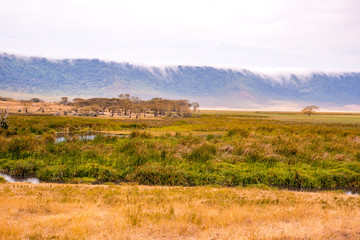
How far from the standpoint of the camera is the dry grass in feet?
26.2

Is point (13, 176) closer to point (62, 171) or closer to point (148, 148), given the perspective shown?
point (62, 171)

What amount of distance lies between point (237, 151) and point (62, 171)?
11744mm

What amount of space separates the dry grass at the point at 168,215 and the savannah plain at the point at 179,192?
0.03 meters

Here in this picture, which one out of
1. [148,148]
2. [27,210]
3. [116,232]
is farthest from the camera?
[148,148]

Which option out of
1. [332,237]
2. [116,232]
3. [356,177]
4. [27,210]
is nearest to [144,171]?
[27,210]

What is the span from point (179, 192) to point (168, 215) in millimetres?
3753

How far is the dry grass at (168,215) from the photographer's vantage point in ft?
26.2

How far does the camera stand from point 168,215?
9219 millimetres

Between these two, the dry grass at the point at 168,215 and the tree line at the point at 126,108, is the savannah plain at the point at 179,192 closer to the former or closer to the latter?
the dry grass at the point at 168,215

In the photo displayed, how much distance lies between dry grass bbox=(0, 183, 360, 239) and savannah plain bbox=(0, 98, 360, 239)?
3 centimetres

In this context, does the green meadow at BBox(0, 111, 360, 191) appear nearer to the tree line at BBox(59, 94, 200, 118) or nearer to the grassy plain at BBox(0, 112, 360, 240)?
the grassy plain at BBox(0, 112, 360, 240)

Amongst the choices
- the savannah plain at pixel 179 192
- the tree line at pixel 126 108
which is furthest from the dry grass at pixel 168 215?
the tree line at pixel 126 108

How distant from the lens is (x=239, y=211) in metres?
9.64

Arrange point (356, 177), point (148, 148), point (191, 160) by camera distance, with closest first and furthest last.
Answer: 1. point (356, 177)
2. point (191, 160)
3. point (148, 148)
